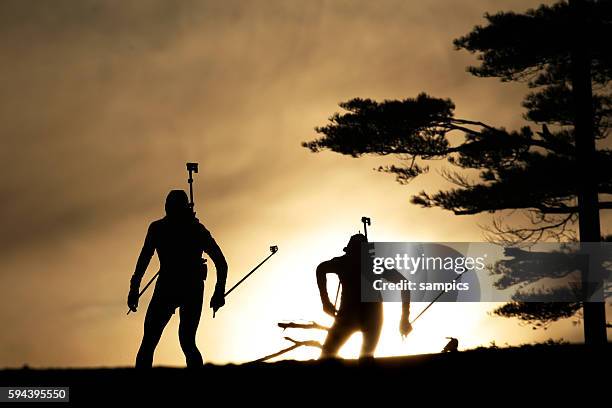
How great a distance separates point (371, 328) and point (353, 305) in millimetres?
305

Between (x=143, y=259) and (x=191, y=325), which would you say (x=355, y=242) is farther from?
(x=143, y=259)

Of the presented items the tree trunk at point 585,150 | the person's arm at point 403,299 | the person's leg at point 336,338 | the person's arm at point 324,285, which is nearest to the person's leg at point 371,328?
the person's leg at point 336,338

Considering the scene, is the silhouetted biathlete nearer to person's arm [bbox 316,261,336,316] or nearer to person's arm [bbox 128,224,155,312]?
person's arm [bbox 316,261,336,316]

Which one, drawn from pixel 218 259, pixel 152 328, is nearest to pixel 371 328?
pixel 218 259

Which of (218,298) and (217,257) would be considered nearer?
(218,298)

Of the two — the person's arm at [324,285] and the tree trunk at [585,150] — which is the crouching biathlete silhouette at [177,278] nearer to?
the person's arm at [324,285]

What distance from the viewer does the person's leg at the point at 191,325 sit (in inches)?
402

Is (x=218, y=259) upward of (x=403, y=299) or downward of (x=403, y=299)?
upward

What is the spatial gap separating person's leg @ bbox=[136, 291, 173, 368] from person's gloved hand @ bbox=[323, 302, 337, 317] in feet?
5.44

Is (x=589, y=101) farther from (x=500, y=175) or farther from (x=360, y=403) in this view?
(x=360, y=403)

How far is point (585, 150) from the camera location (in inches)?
819

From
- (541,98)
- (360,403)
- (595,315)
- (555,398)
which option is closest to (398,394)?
(360,403)

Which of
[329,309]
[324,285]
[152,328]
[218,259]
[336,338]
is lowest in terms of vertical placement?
[336,338]

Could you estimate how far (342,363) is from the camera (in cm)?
1112
